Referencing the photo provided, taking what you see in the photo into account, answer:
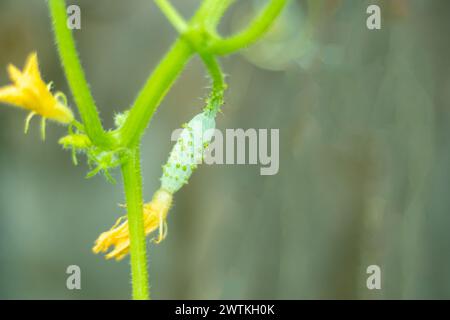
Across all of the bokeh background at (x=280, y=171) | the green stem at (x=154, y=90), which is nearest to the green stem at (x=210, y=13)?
the green stem at (x=154, y=90)

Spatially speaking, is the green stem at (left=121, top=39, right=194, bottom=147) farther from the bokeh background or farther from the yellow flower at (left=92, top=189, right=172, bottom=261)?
the bokeh background

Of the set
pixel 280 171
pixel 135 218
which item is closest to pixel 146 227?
pixel 135 218

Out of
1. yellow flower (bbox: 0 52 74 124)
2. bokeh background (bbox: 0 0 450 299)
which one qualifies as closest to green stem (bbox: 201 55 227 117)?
yellow flower (bbox: 0 52 74 124)

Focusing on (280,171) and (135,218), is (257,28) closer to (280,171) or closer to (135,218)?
(135,218)

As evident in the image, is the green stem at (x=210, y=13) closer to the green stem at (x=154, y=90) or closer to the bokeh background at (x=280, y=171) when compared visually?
the green stem at (x=154, y=90)

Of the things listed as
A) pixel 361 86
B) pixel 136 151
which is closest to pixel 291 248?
pixel 361 86

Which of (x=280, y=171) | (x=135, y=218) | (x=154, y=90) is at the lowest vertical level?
(x=135, y=218)
